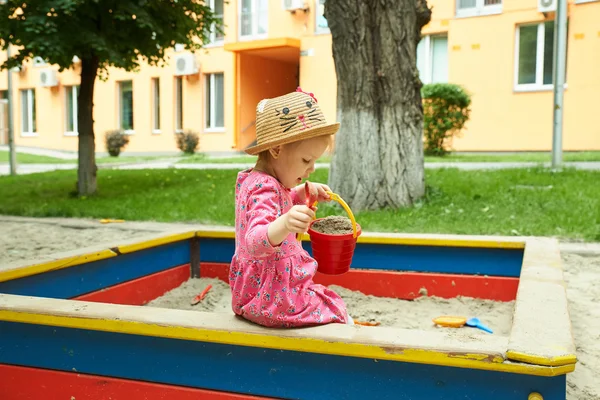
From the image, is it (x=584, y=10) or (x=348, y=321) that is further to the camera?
(x=584, y=10)

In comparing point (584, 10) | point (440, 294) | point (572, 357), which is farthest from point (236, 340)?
point (584, 10)

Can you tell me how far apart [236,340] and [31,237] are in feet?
14.9

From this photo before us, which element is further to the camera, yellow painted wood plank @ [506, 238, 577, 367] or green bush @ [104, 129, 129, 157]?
green bush @ [104, 129, 129, 157]

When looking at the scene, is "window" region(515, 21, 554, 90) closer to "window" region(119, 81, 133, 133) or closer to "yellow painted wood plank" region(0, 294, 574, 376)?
"window" region(119, 81, 133, 133)

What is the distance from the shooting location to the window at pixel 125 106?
22500mm

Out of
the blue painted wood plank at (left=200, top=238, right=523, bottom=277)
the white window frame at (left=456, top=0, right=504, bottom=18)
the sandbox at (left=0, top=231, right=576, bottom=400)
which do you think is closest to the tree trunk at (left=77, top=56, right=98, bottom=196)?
the blue painted wood plank at (left=200, top=238, right=523, bottom=277)

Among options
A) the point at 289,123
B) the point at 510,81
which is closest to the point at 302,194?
the point at 289,123

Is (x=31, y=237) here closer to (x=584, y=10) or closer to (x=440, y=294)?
(x=440, y=294)

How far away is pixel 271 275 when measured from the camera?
1943 mm

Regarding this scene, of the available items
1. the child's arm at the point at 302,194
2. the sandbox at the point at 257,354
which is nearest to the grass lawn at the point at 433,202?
the sandbox at the point at 257,354

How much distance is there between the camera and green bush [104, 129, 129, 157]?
20.8m

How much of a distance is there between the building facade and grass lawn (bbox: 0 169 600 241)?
2.95 meters

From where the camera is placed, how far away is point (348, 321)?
211 centimetres

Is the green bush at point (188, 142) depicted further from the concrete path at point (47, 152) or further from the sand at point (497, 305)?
the sand at point (497, 305)
